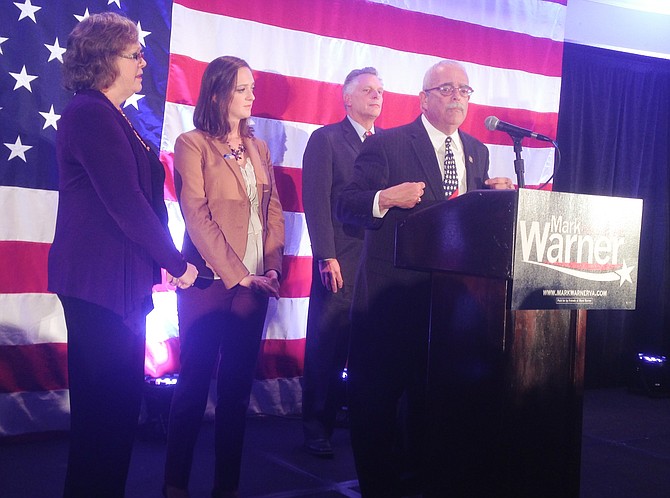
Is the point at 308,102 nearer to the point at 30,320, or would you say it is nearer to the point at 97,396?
the point at 30,320

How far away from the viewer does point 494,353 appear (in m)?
1.73

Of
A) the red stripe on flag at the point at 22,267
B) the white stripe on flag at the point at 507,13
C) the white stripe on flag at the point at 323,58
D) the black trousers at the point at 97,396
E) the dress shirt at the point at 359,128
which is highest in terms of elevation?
the white stripe on flag at the point at 507,13

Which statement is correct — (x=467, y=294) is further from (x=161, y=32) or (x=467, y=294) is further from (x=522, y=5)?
(x=522, y=5)

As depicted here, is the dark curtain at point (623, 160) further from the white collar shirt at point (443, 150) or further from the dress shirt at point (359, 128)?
the white collar shirt at point (443, 150)

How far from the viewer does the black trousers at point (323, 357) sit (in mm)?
3438

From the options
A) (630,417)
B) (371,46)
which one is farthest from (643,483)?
(371,46)

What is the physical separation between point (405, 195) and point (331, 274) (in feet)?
4.45

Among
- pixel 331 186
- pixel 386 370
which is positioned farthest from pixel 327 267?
pixel 386 370

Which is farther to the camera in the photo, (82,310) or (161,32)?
(161,32)

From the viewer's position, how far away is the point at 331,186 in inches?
138

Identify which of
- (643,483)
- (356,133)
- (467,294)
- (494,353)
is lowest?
(643,483)

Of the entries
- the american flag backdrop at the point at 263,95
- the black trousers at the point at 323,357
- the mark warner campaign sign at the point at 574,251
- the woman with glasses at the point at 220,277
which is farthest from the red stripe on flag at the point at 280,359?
the mark warner campaign sign at the point at 574,251

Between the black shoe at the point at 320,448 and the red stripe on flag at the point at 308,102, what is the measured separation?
1689 mm

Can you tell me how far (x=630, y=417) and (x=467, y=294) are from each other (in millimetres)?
3191
